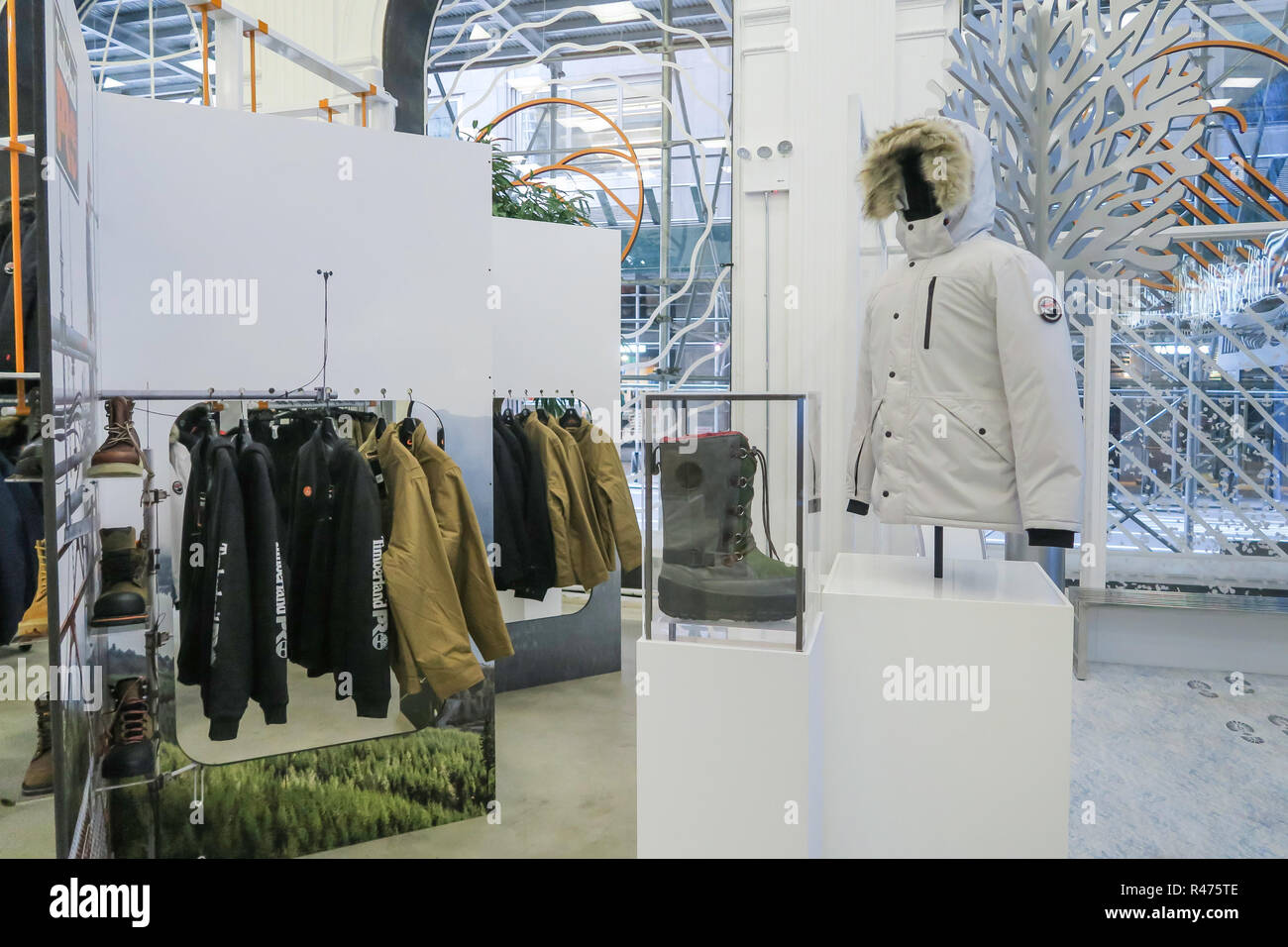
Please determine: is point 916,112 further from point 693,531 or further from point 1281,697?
point 1281,697

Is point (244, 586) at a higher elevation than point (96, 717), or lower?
higher

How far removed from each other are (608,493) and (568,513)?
0.19m

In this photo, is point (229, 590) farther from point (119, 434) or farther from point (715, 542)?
point (715, 542)

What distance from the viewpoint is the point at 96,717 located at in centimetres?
199

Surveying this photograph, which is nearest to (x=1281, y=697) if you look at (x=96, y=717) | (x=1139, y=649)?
(x=1139, y=649)

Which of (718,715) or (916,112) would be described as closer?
(718,715)

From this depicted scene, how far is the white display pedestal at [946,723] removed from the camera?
1.72m

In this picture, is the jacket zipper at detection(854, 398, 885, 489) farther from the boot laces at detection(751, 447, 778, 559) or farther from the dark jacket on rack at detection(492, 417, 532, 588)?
the dark jacket on rack at detection(492, 417, 532, 588)

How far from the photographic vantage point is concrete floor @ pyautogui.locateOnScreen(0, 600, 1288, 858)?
229 centimetres

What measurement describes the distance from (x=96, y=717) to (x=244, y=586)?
15.9 inches

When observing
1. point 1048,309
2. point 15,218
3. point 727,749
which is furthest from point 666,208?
point 727,749

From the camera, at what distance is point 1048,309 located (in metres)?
1.77

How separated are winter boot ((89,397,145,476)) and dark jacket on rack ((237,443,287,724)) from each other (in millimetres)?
211

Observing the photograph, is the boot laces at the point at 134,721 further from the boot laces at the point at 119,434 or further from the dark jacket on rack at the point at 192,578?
the boot laces at the point at 119,434
